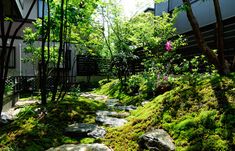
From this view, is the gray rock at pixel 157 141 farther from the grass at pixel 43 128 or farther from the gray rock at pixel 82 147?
the grass at pixel 43 128

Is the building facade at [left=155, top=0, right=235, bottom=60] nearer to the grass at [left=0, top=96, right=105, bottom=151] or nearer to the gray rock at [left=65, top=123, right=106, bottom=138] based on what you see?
the grass at [left=0, top=96, right=105, bottom=151]

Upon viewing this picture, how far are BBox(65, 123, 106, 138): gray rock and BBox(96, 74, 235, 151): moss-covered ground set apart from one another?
0.17 m

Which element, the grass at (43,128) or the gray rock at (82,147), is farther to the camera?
the grass at (43,128)

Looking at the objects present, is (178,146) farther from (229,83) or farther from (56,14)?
(56,14)

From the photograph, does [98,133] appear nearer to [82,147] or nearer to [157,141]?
[82,147]

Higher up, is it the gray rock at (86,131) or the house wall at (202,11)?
the house wall at (202,11)

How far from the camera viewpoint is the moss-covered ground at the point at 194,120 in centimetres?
402

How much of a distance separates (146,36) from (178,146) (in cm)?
1015

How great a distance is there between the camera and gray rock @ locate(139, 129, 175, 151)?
13.5 ft

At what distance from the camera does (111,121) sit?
6.21m

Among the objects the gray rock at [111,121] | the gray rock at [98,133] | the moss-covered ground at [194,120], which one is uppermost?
the moss-covered ground at [194,120]

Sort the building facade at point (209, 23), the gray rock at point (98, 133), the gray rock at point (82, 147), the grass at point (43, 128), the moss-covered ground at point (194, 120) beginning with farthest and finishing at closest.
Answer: the building facade at point (209, 23) → the gray rock at point (98, 133) → the grass at point (43, 128) → the gray rock at point (82, 147) → the moss-covered ground at point (194, 120)

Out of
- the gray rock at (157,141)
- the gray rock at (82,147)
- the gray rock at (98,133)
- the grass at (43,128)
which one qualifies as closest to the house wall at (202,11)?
the grass at (43,128)

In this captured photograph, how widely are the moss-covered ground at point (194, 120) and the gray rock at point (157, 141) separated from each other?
116 millimetres
